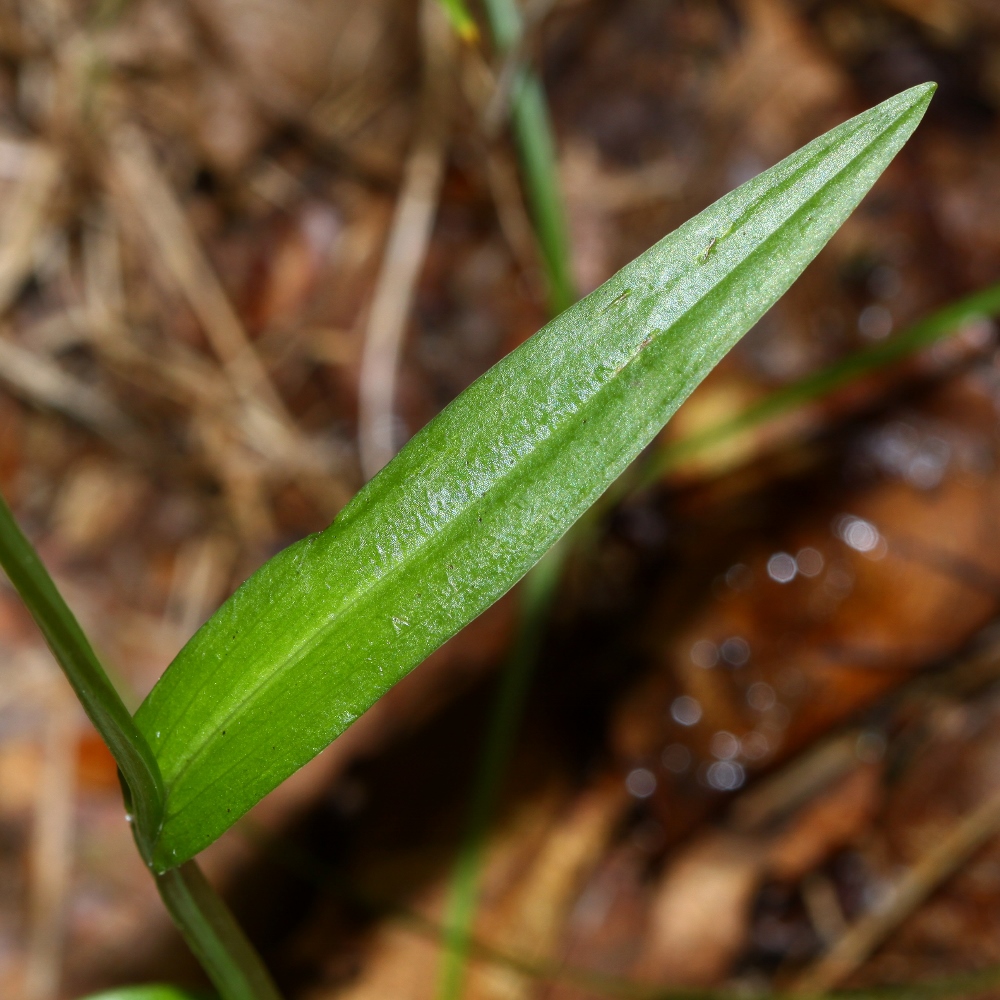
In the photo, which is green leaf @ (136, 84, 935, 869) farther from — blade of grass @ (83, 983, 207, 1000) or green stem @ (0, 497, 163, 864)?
blade of grass @ (83, 983, 207, 1000)

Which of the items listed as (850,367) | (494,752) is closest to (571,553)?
(494,752)

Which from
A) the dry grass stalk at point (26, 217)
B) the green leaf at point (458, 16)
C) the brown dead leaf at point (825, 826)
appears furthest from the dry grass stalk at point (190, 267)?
the brown dead leaf at point (825, 826)

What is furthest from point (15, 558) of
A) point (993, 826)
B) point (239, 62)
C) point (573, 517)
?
point (239, 62)

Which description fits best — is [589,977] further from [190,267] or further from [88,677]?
[190,267]

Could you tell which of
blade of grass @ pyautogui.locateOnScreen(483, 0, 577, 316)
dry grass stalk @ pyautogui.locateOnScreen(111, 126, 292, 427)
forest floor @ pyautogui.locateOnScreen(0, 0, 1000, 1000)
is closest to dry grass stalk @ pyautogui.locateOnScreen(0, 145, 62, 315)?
forest floor @ pyautogui.locateOnScreen(0, 0, 1000, 1000)

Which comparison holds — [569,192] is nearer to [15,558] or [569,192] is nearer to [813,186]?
[813,186]

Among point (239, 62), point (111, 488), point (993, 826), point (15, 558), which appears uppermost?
point (239, 62)
